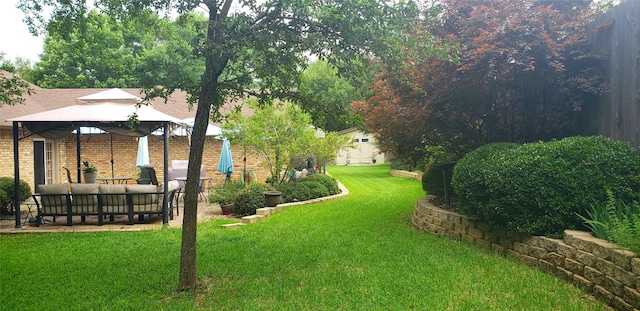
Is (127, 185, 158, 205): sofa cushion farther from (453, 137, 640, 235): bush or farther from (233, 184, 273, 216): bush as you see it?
(453, 137, 640, 235): bush

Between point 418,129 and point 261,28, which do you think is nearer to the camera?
point 261,28

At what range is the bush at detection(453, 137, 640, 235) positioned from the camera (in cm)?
473

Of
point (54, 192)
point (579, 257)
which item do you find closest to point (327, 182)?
point (54, 192)

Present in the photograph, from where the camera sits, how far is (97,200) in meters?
8.83

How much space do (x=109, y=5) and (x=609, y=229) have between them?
20.8 ft

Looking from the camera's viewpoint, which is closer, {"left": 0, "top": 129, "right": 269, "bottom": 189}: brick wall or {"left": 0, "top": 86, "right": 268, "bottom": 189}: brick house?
{"left": 0, "top": 86, "right": 268, "bottom": 189}: brick house

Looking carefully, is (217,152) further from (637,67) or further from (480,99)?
(637,67)

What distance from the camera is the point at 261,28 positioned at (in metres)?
4.17

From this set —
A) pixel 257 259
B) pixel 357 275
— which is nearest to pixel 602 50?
pixel 357 275

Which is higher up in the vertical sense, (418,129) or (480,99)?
(480,99)

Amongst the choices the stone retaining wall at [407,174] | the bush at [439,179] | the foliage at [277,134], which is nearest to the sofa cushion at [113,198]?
the foliage at [277,134]

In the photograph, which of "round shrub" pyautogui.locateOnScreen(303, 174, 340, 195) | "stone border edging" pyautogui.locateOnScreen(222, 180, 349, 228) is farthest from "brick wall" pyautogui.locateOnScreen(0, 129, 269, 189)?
"stone border edging" pyautogui.locateOnScreen(222, 180, 349, 228)

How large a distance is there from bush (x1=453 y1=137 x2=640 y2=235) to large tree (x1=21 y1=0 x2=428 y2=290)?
2141 millimetres

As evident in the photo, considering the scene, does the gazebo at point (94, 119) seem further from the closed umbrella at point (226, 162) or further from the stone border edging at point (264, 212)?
the closed umbrella at point (226, 162)
